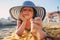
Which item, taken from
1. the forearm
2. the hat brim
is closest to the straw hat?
the hat brim

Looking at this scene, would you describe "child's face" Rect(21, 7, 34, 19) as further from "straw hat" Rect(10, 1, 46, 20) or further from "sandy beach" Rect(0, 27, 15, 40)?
"sandy beach" Rect(0, 27, 15, 40)

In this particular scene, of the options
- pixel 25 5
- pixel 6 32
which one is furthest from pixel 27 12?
pixel 6 32

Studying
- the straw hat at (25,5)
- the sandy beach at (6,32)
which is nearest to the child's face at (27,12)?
the straw hat at (25,5)

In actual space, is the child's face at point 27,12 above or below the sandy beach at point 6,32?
above

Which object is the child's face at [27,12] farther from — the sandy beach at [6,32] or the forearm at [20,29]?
the sandy beach at [6,32]

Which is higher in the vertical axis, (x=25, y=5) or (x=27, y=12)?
(x=25, y=5)

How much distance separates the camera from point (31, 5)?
1.85m

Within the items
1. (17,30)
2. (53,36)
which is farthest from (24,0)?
(53,36)

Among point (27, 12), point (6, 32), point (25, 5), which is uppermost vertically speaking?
point (25, 5)

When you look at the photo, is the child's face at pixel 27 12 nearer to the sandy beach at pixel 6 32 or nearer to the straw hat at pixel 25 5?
the straw hat at pixel 25 5

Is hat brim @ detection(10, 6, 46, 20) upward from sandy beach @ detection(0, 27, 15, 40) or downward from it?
upward

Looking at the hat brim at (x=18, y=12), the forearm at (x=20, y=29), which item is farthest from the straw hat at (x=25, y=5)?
the forearm at (x=20, y=29)

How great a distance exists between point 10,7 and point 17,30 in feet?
1.16

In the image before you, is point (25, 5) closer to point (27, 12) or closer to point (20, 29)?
point (27, 12)
